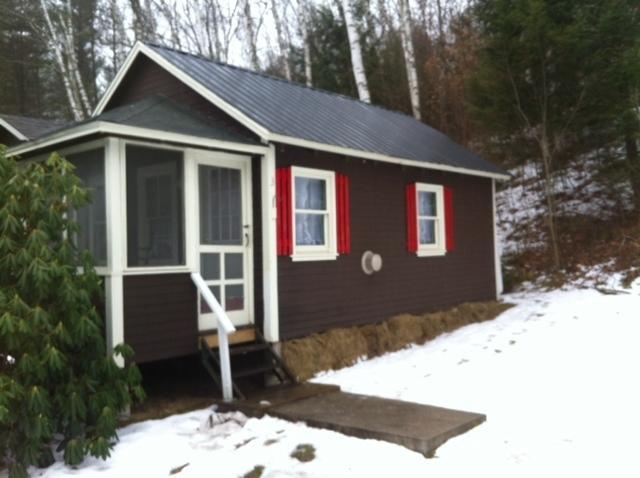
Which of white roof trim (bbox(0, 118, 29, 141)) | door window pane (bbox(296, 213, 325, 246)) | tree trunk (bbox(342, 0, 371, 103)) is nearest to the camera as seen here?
door window pane (bbox(296, 213, 325, 246))

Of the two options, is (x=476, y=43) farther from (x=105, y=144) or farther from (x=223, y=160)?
(x=105, y=144)

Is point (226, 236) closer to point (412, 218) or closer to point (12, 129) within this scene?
point (412, 218)

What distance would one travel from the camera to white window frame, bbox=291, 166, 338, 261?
719 centimetres

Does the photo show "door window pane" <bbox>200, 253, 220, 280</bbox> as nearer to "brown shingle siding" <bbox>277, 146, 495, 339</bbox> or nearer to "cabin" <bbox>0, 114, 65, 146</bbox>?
"brown shingle siding" <bbox>277, 146, 495, 339</bbox>

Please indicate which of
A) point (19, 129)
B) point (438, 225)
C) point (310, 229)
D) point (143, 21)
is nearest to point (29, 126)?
point (19, 129)

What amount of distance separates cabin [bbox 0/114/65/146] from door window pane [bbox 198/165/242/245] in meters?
5.78

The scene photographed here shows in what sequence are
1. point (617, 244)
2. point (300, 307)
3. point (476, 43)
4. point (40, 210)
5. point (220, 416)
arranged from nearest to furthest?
point (40, 210)
point (220, 416)
point (300, 307)
point (617, 244)
point (476, 43)

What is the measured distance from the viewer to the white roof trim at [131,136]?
17.7ft

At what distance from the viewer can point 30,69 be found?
21750 mm

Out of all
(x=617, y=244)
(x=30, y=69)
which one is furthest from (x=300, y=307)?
(x=30, y=69)

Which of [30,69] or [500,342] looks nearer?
[500,342]

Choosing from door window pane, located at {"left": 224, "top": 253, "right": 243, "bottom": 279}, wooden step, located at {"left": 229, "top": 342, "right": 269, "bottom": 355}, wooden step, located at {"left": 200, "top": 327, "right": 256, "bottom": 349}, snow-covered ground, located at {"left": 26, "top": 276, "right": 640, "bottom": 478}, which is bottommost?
snow-covered ground, located at {"left": 26, "top": 276, "right": 640, "bottom": 478}

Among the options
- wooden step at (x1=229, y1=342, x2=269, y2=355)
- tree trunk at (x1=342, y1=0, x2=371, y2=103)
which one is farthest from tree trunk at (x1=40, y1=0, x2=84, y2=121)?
wooden step at (x1=229, y1=342, x2=269, y2=355)

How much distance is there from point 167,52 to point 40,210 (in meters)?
4.06
